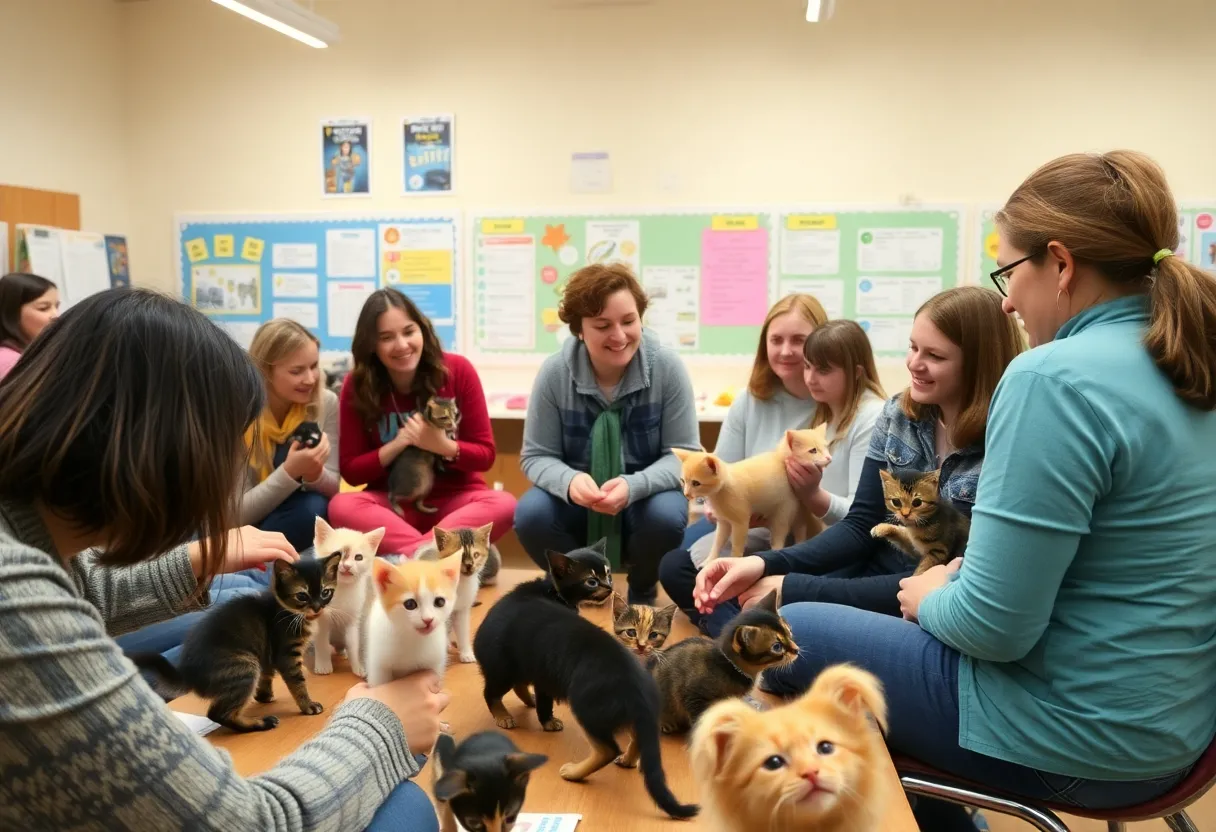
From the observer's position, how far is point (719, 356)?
4688 millimetres

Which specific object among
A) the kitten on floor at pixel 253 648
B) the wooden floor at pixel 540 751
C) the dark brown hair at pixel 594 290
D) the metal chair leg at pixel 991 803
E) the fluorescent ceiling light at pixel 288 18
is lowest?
the wooden floor at pixel 540 751

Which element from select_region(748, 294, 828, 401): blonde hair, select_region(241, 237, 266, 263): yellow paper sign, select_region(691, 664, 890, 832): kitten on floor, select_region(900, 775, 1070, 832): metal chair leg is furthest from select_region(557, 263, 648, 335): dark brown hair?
select_region(241, 237, 266, 263): yellow paper sign

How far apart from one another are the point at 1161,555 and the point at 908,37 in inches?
152

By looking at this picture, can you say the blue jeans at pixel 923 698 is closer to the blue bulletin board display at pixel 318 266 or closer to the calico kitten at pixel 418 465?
the calico kitten at pixel 418 465

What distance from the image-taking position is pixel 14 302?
335cm

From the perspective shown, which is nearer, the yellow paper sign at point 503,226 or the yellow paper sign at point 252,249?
the yellow paper sign at point 503,226

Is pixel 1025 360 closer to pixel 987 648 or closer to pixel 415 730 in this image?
pixel 987 648

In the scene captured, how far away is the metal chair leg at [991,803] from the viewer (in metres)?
1.31

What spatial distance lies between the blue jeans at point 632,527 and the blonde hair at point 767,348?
18.2 inches

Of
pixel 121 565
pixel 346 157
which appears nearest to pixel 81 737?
pixel 121 565

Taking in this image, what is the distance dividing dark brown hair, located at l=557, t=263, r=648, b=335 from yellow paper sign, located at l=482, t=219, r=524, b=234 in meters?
2.06

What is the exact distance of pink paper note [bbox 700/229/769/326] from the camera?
15.0ft

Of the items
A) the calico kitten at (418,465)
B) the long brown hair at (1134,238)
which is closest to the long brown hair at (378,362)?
the calico kitten at (418,465)

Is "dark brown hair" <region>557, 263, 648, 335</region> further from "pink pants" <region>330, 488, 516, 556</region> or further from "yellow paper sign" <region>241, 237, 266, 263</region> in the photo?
"yellow paper sign" <region>241, 237, 266, 263</region>
